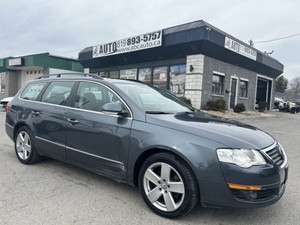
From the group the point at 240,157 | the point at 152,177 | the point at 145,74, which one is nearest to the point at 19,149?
the point at 152,177

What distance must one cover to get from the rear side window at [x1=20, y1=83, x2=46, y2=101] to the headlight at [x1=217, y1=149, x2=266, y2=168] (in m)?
3.56

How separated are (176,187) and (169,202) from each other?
20 cm

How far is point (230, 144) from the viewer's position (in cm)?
244

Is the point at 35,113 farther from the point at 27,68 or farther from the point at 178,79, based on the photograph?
the point at 27,68

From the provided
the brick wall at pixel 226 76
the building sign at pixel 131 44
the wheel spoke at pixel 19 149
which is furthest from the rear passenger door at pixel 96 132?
the building sign at pixel 131 44

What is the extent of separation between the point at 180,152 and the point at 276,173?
3.31ft

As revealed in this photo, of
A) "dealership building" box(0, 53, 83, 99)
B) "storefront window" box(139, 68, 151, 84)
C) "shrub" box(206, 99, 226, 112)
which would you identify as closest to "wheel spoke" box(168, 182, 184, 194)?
"shrub" box(206, 99, 226, 112)

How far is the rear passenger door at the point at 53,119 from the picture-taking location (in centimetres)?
372

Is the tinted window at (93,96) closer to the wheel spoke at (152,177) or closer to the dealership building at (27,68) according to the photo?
the wheel spoke at (152,177)

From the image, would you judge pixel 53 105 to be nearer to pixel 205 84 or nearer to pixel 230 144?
pixel 230 144

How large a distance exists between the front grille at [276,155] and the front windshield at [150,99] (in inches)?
53.4

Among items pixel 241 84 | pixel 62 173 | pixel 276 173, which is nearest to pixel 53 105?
pixel 62 173

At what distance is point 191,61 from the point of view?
627 inches

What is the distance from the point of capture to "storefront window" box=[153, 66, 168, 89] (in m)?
17.9
